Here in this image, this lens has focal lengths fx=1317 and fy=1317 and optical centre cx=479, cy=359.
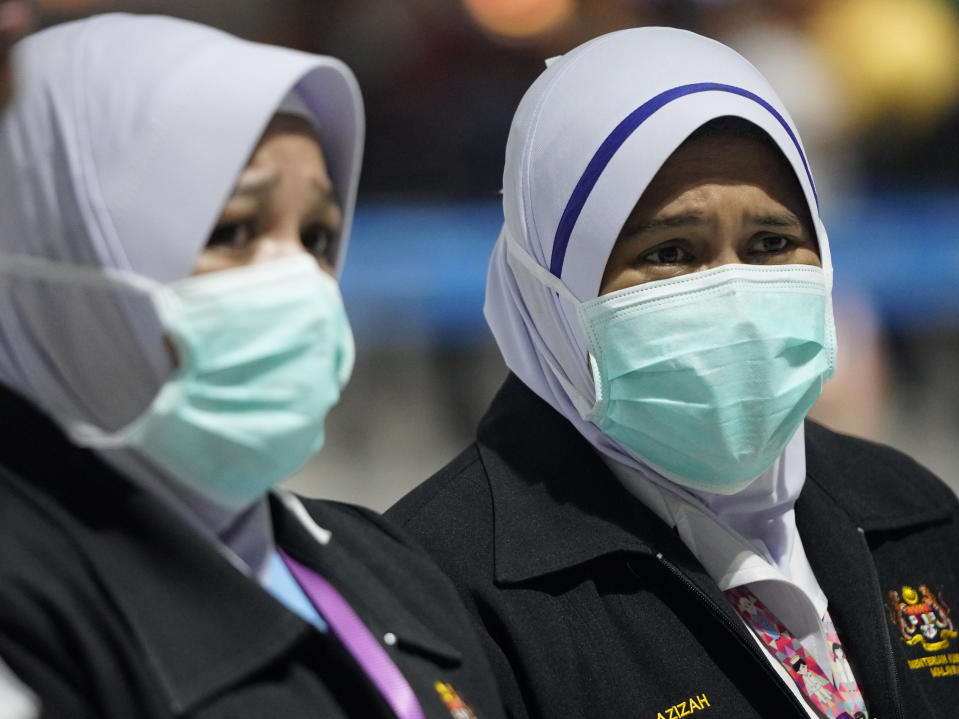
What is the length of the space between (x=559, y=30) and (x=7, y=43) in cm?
893

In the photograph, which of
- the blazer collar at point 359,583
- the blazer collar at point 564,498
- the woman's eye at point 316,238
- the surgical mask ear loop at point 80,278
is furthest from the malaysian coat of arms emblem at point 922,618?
the surgical mask ear loop at point 80,278

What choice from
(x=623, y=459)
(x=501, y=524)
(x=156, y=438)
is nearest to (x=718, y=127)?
(x=623, y=459)

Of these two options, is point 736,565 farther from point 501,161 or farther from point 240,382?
point 501,161

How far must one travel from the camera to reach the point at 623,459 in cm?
255

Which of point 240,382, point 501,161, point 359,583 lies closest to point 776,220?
point 359,583

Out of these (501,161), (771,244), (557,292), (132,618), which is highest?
(501,161)

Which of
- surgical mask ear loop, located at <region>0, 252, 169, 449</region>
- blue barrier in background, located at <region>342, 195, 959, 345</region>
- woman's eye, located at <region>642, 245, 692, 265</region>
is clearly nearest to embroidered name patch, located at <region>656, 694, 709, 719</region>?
woman's eye, located at <region>642, 245, 692, 265</region>

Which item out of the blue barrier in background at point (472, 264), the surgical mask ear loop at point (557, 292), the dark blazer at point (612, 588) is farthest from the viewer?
the blue barrier in background at point (472, 264)

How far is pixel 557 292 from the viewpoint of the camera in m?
2.56

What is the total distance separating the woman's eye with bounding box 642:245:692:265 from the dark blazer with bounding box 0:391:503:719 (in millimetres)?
937

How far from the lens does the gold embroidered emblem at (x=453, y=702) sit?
6.31 ft

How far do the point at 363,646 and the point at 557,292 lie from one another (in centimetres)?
94

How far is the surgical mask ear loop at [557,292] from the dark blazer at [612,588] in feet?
0.26

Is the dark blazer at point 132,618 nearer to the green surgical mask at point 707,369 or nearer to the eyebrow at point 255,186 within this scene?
the eyebrow at point 255,186
